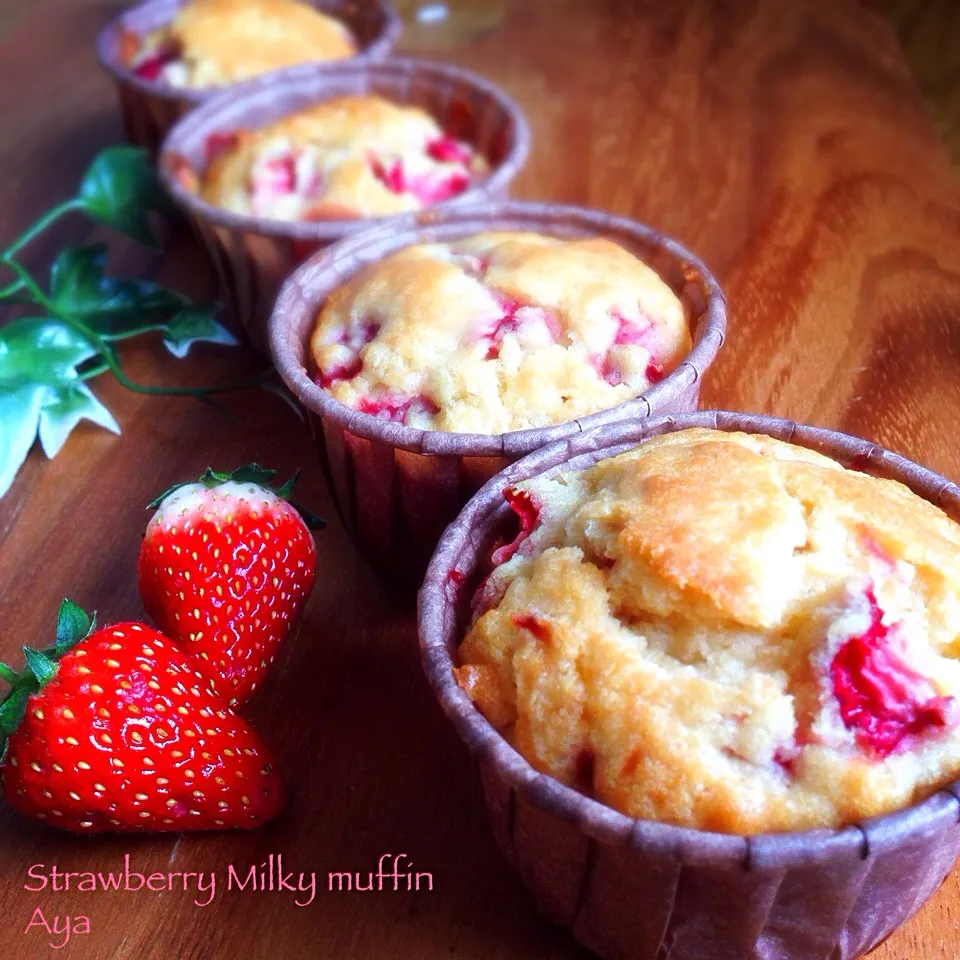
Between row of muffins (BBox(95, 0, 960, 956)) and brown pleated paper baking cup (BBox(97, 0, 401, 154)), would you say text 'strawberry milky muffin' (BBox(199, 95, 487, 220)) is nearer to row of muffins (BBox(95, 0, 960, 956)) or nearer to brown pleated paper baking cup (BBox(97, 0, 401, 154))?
row of muffins (BBox(95, 0, 960, 956))

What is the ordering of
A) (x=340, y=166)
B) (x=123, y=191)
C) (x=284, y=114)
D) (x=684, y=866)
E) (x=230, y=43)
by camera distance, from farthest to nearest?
1. (x=230, y=43)
2. (x=284, y=114)
3. (x=123, y=191)
4. (x=340, y=166)
5. (x=684, y=866)

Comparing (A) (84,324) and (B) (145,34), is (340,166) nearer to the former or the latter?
(A) (84,324)

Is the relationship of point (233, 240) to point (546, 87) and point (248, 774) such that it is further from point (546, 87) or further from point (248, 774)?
point (546, 87)

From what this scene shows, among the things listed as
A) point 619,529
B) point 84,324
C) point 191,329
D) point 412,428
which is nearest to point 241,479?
point 412,428

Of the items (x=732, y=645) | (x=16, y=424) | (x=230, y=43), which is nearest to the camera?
(x=732, y=645)

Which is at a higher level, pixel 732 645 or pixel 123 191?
pixel 732 645

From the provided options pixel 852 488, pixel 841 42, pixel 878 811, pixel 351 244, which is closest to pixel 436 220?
pixel 351 244

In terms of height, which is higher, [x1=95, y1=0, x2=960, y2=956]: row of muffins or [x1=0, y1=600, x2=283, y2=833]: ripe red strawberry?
[x1=95, y1=0, x2=960, y2=956]: row of muffins

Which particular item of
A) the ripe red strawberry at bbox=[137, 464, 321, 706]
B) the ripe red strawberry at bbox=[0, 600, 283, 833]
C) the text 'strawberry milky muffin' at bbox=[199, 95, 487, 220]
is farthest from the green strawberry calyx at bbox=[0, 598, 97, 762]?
the text 'strawberry milky muffin' at bbox=[199, 95, 487, 220]
